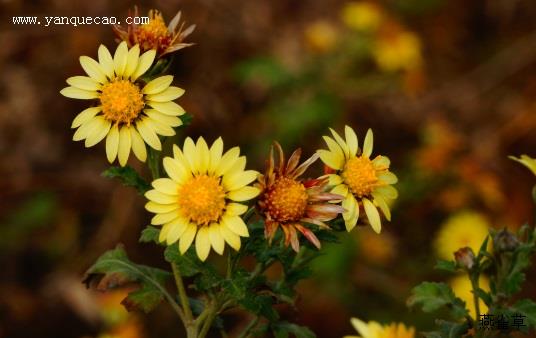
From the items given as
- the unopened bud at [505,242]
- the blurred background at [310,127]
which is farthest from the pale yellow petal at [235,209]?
the blurred background at [310,127]

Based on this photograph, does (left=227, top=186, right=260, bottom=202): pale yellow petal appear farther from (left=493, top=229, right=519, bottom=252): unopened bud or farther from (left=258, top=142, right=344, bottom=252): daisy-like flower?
(left=493, top=229, right=519, bottom=252): unopened bud

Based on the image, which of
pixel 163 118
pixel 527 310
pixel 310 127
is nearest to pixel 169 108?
pixel 163 118

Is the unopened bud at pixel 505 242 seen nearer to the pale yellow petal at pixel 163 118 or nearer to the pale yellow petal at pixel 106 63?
the pale yellow petal at pixel 163 118

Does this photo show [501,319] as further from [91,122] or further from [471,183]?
[471,183]

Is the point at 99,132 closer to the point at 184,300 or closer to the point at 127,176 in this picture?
the point at 127,176

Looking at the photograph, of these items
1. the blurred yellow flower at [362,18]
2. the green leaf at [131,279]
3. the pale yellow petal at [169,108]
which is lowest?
the green leaf at [131,279]
